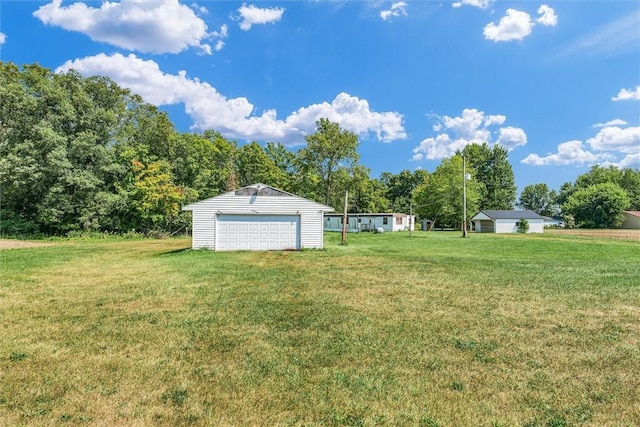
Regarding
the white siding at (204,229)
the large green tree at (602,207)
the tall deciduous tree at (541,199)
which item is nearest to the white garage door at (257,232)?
the white siding at (204,229)

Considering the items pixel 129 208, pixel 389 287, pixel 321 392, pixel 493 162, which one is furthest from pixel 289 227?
pixel 493 162

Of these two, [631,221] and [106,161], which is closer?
[106,161]

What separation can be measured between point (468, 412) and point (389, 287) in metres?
5.54

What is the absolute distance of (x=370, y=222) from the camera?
42156 mm

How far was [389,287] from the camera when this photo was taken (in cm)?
874

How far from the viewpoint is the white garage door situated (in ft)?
59.5

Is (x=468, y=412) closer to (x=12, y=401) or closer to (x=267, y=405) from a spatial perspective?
(x=267, y=405)

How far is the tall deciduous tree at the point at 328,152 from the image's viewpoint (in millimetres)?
39844

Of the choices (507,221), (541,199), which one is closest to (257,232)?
(507,221)

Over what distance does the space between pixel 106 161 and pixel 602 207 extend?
6436cm

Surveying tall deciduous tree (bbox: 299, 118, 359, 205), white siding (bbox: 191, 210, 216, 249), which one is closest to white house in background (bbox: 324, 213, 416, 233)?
tall deciduous tree (bbox: 299, 118, 359, 205)

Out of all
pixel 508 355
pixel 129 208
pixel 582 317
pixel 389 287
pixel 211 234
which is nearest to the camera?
pixel 508 355

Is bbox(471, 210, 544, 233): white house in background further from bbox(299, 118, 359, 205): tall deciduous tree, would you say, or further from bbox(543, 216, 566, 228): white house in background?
bbox(543, 216, 566, 228): white house in background

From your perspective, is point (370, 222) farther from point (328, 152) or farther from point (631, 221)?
point (631, 221)
